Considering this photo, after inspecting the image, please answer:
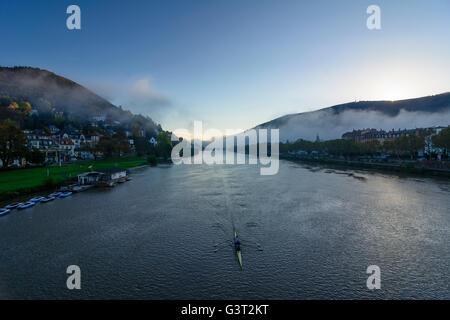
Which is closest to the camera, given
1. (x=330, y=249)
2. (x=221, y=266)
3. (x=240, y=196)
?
(x=221, y=266)

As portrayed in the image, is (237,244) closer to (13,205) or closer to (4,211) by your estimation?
(4,211)

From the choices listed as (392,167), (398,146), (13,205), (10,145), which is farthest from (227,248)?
(398,146)

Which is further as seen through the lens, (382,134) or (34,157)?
(382,134)

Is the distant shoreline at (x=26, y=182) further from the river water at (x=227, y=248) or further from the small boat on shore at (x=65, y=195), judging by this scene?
the river water at (x=227, y=248)

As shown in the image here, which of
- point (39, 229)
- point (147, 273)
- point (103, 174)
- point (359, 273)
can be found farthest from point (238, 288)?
point (103, 174)

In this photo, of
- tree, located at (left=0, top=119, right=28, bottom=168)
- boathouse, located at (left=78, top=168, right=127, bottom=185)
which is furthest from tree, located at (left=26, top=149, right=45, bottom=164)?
boathouse, located at (left=78, top=168, right=127, bottom=185)
